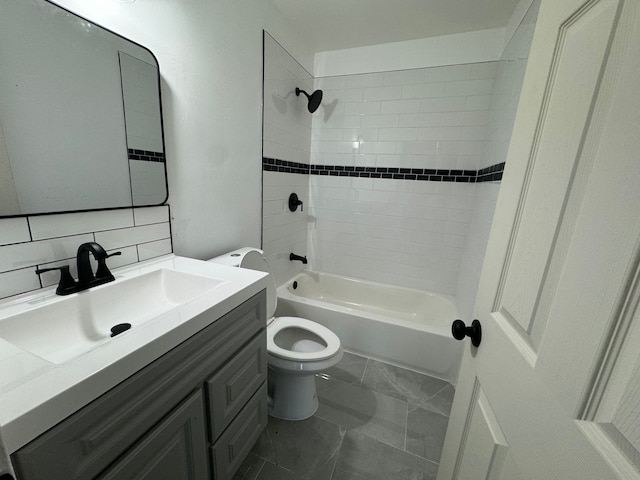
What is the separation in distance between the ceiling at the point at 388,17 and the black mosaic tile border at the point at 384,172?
97cm

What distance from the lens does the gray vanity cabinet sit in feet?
1.64

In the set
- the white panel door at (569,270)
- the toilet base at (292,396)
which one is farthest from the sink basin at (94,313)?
the white panel door at (569,270)

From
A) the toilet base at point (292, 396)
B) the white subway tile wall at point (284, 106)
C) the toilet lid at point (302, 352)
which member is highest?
the white subway tile wall at point (284, 106)

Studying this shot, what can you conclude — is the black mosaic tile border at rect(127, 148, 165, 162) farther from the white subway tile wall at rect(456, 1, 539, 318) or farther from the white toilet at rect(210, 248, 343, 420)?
the white subway tile wall at rect(456, 1, 539, 318)

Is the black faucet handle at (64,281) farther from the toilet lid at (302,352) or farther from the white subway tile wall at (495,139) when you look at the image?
the white subway tile wall at (495,139)

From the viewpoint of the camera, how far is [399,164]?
2.27 m

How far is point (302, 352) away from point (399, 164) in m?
1.68

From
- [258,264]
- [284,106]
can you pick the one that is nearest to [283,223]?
[258,264]

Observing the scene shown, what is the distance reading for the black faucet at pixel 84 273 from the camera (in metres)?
0.84

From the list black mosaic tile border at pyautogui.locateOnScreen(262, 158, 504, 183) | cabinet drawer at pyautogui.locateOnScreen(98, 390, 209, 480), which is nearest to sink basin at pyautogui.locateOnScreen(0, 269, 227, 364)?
cabinet drawer at pyautogui.locateOnScreen(98, 390, 209, 480)

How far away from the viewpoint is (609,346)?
33 centimetres

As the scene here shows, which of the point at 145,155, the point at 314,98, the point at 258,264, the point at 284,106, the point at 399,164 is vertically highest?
the point at 314,98

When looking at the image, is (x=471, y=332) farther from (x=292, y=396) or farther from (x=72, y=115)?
(x=72, y=115)

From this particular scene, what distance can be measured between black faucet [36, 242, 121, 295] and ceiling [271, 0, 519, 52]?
5.94ft
